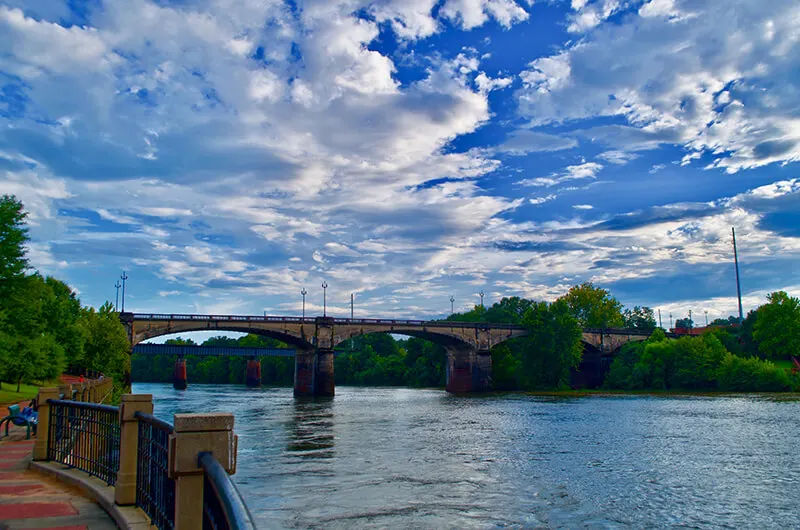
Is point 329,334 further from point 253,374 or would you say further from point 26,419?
point 26,419

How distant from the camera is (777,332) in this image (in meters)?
85.8

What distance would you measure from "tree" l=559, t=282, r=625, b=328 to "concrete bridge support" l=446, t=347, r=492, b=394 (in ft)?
188

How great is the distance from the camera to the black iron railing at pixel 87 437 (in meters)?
10.6

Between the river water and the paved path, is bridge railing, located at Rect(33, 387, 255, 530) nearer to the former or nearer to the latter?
the paved path

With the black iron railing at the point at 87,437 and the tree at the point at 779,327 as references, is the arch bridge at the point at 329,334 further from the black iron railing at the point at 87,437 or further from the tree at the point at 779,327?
the black iron railing at the point at 87,437

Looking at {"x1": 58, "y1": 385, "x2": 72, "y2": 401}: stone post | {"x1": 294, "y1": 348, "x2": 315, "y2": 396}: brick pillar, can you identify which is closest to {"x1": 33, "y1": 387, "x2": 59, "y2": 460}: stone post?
{"x1": 58, "y1": 385, "x2": 72, "y2": 401}: stone post

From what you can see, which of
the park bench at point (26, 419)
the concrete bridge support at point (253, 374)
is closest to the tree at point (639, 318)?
the concrete bridge support at point (253, 374)

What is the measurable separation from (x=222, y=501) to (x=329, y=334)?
8021 cm

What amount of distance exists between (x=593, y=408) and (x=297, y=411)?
26033 millimetres

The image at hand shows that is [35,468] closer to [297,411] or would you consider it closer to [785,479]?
[785,479]

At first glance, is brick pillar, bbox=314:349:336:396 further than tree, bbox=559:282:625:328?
No

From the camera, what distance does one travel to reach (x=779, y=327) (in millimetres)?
85750

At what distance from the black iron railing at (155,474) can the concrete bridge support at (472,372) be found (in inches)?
3403

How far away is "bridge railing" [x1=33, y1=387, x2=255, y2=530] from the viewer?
5.14 metres
